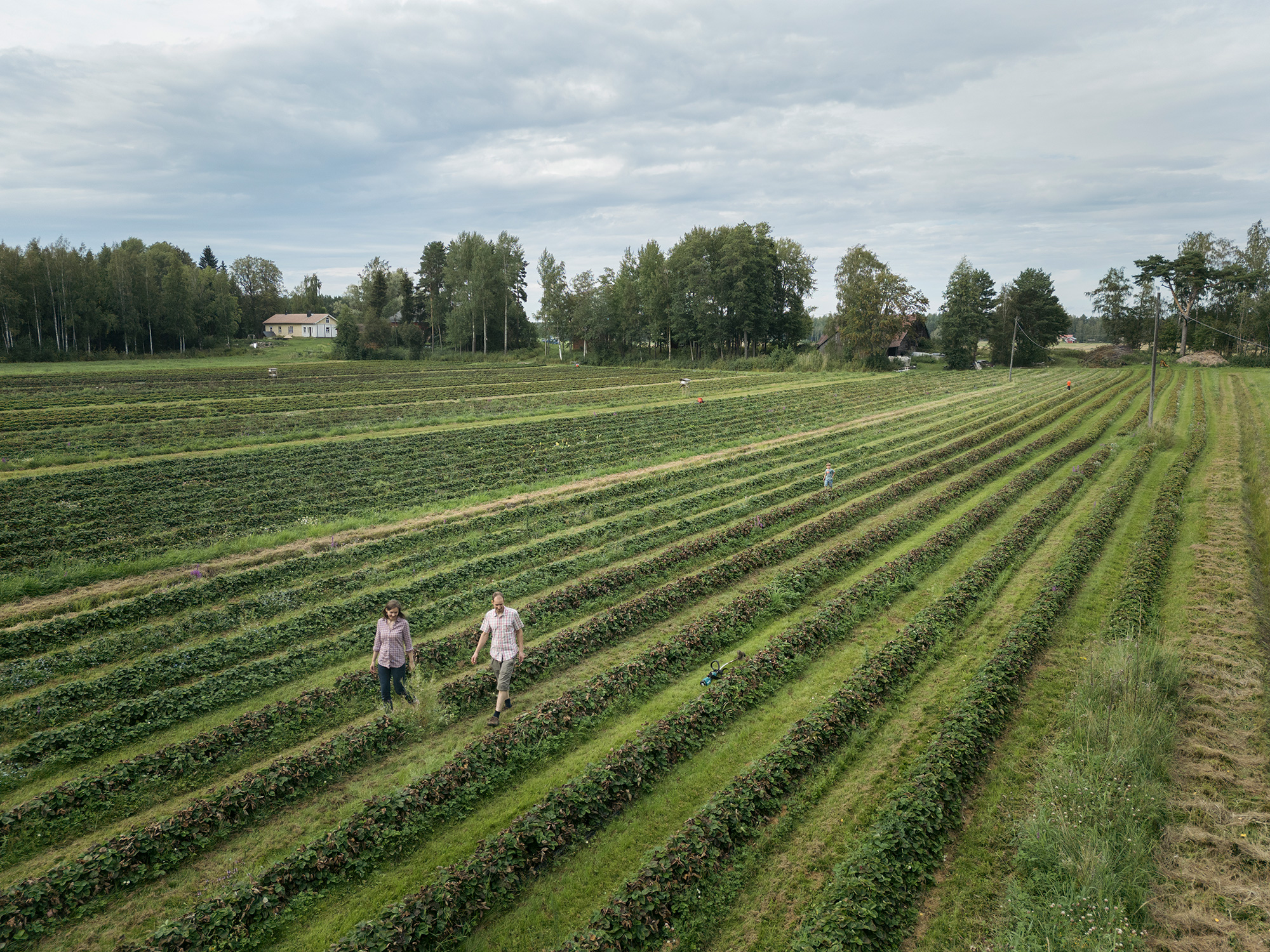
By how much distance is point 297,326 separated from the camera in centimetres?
14162

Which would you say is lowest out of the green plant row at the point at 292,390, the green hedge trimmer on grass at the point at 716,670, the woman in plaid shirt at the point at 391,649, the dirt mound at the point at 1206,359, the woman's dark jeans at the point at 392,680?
the green hedge trimmer on grass at the point at 716,670

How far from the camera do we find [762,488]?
88.3 ft

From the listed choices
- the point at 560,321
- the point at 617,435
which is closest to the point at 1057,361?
the point at 560,321

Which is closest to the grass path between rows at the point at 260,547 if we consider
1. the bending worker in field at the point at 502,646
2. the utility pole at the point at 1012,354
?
the bending worker in field at the point at 502,646

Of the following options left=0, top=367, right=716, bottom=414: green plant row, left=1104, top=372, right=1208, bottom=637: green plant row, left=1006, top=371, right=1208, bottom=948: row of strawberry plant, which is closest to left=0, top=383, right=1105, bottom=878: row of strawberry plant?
left=1006, top=371, right=1208, bottom=948: row of strawberry plant

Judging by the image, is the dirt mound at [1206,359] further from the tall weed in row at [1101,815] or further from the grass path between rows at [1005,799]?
the tall weed in row at [1101,815]

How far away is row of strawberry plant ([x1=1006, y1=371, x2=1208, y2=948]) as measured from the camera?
7.52 metres

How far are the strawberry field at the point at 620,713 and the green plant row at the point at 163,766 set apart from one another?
0.05 meters

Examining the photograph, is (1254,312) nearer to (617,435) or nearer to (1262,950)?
(617,435)

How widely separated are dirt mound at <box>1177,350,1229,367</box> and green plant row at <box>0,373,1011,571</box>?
238 ft

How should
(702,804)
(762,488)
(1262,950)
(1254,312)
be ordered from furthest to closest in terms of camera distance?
(1254,312) < (762,488) < (702,804) < (1262,950)

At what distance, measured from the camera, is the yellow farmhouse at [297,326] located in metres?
141

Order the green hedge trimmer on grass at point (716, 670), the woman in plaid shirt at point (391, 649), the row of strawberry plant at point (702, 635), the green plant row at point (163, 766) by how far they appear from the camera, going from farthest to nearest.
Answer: the green hedge trimmer on grass at point (716, 670) → the woman in plaid shirt at point (391, 649) → the row of strawberry plant at point (702, 635) → the green plant row at point (163, 766)

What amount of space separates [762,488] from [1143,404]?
4252 cm
